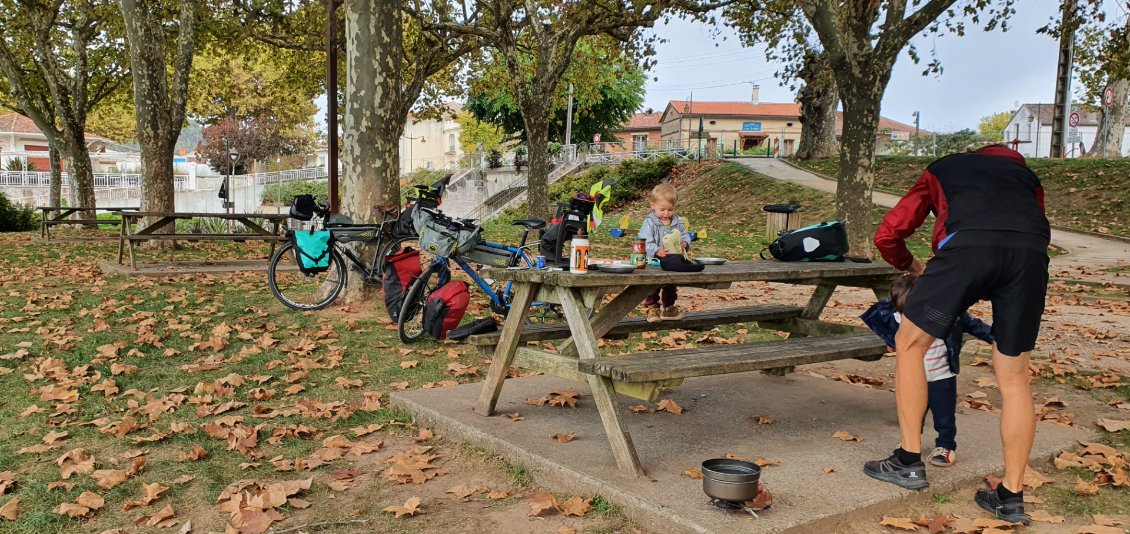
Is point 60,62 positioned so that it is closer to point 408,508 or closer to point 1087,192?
point 408,508

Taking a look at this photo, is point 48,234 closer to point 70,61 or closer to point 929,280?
point 70,61

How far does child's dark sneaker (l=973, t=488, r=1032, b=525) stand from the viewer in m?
3.55

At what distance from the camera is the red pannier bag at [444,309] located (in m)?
→ 6.67

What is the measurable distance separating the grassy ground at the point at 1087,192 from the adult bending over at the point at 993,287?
18.2 m

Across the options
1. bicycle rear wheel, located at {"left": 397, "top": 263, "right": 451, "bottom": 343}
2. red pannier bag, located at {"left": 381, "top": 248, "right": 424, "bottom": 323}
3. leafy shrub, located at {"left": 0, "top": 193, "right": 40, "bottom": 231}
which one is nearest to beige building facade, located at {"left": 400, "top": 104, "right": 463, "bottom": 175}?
leafy shrub, located at {"left": 0, "top": 193, "right": 40, "bottom": 231}

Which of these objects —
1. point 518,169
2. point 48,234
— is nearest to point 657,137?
point 518,169

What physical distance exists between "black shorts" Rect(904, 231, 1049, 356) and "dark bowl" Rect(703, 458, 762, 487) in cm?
96

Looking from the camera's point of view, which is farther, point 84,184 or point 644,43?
point 84,184

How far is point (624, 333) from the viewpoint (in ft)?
17.8

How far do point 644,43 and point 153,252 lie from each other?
11.2 meters

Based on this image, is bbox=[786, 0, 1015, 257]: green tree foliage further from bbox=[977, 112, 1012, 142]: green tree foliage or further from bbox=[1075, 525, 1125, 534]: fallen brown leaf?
bbox=[977, 112, 1012, 142]: green tree foliage

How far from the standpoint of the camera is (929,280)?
11.7ft

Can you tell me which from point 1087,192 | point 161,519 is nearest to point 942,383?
point 161,519

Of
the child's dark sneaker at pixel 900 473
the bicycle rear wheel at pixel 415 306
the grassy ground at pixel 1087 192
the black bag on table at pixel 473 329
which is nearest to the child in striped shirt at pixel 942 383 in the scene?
the child's dark sneaker at pixel 900 473
